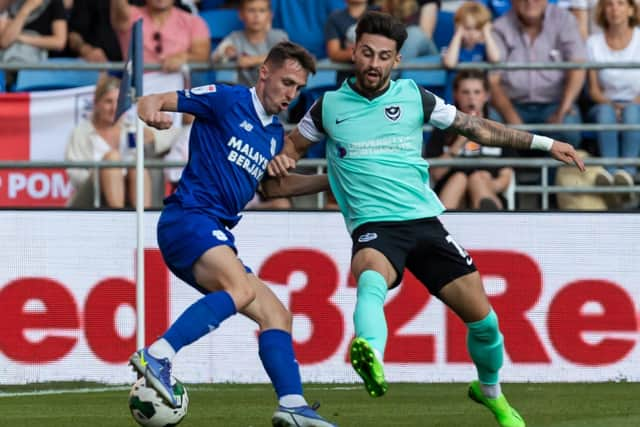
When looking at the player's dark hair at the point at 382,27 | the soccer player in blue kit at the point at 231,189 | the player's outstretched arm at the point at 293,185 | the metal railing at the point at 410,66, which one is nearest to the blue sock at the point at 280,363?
the soccer player in blue kit at the point at 231,189

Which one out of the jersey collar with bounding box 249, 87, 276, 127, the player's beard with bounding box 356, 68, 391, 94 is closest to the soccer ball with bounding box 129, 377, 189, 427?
the jersey collar with bounding box 249, 87, 276, 127

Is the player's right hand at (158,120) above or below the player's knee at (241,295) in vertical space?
above

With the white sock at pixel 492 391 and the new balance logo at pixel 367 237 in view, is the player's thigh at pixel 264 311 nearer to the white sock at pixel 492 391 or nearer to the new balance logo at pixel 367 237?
the new balance logo at pixel 367 237

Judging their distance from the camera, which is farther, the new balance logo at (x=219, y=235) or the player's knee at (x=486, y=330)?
the player's knee at (x=486, y=330)

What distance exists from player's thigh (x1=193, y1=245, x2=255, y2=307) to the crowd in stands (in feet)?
15.6

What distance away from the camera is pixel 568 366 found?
1163cm

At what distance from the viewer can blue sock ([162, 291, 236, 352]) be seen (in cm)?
730

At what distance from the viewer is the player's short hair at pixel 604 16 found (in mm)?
13320

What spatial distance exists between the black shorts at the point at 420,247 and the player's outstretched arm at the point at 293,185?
0.60 m

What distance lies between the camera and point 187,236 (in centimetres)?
782

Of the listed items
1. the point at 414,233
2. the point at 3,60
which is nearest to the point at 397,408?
the point at 414,233

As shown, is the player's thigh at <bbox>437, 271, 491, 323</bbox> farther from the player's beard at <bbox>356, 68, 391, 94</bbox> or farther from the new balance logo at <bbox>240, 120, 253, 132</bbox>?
the new balance logo at <bbox>240, 120, 253, 132</bbox>

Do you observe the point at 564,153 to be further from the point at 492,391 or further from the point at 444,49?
the point at 444,49

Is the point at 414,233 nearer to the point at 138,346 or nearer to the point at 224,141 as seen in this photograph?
the point at 224,141
